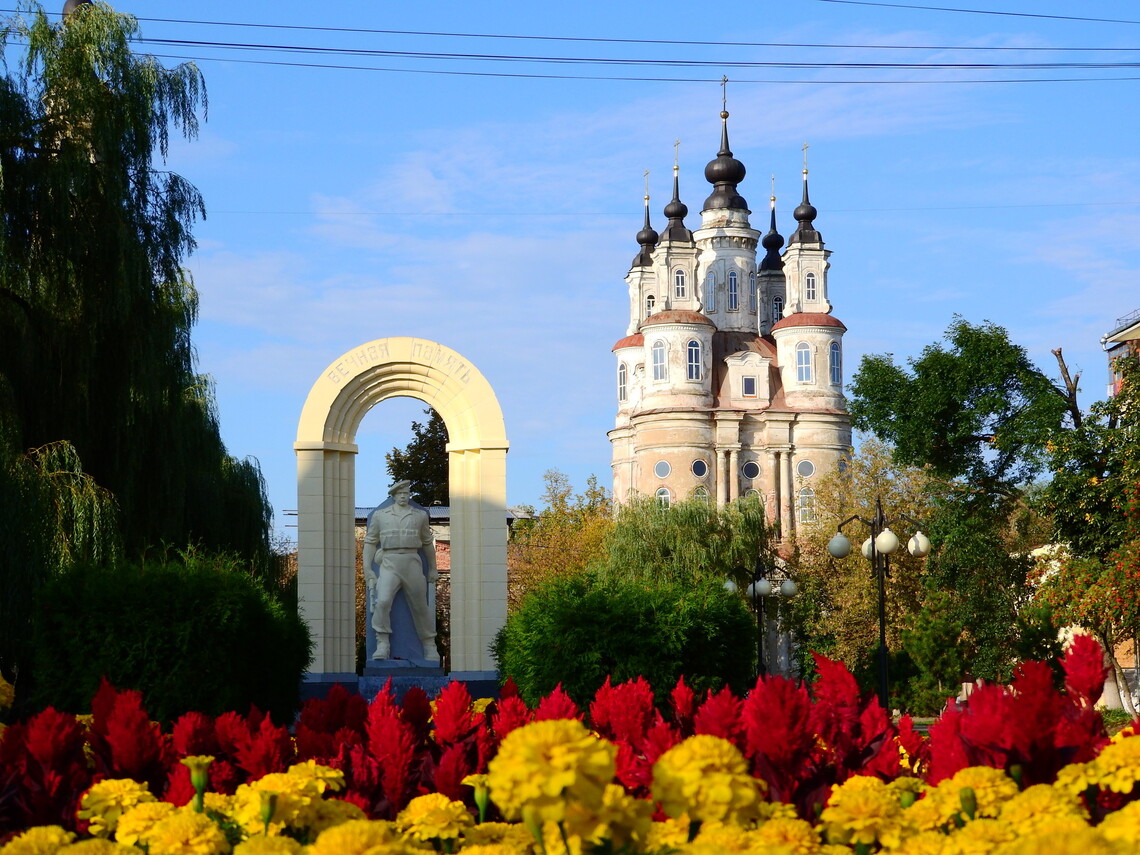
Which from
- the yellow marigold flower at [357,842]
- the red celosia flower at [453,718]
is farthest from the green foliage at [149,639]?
the yellow marigold flower at [357,842]

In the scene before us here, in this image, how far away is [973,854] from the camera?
4.21 m

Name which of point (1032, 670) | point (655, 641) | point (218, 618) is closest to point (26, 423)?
point (218, 618)

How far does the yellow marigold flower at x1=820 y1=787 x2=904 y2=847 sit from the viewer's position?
4.77 m

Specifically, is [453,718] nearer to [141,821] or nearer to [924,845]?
[141,821]

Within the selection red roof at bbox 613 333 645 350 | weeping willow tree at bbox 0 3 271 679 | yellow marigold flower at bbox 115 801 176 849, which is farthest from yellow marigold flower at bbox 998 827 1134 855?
red roof at bbox 613 333 645 350

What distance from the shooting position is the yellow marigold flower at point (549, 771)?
3.32 m

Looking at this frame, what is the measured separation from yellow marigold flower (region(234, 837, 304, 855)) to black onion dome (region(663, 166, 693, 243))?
276 feet

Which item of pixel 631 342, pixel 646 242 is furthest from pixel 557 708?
pixel 646 242

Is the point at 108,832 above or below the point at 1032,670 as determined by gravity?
below

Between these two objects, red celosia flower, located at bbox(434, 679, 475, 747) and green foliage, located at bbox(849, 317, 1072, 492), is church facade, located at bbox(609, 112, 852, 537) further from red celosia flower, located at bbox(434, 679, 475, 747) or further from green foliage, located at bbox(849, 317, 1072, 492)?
red celosia flower, located at bbox(434, 679, 475, 747)

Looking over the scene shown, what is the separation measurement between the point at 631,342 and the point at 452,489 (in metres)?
67.1

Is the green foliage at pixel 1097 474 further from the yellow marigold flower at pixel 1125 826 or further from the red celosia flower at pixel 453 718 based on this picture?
the yellow marigold flower at pixel 1125 826

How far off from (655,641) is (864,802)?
422 inches

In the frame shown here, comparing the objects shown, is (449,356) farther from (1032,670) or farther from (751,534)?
(751,534)
